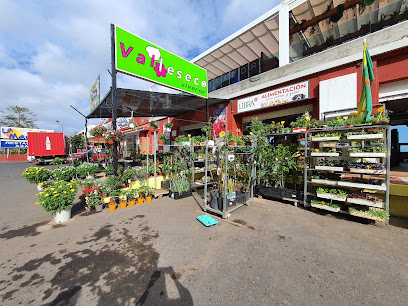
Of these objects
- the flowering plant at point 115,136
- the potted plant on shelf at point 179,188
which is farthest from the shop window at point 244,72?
the flowering plant at point 115,136

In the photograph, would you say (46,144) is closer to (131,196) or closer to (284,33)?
(131,196)

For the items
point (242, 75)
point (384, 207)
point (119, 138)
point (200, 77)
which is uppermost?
point (242, 75)

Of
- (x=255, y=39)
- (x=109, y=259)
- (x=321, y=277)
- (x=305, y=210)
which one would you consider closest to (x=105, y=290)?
(x=109, y=259)

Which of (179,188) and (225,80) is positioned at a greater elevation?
(225,80)

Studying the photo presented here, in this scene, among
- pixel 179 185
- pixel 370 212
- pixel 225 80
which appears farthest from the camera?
pixel 225 80

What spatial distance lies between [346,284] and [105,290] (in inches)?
124

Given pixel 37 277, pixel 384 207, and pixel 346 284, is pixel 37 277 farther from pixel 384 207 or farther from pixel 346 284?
pixel 384 207

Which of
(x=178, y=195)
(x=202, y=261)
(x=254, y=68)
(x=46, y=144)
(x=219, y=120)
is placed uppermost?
(x=254, y=68)

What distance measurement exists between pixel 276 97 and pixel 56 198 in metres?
9.00

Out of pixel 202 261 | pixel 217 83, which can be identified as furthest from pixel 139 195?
pixel 217 83

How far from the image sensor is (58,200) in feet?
13.4

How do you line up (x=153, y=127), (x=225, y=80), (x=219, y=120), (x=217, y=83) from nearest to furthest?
1. (x=153, y=127)
2. (x=219, y=120)
3. (x=225, y=80)
4. (x=217, y=83)

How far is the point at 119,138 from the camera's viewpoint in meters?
6.08

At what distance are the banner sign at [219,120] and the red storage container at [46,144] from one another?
21.4 metres
